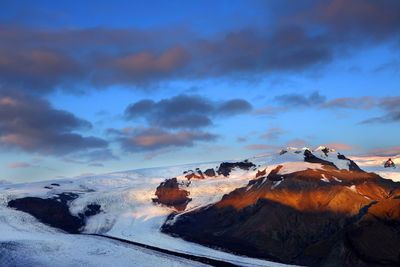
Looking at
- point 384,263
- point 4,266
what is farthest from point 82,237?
point 384,263

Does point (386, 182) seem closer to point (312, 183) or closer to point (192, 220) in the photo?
point (312, 183)

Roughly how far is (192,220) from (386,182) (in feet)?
260

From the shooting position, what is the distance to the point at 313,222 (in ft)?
523

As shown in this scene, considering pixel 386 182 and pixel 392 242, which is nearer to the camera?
pixel 392 242

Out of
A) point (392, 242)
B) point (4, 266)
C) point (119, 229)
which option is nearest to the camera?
point (4, 266)

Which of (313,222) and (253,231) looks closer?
(313,222)

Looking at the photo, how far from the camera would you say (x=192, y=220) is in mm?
198750

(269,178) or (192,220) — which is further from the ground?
(269,178)

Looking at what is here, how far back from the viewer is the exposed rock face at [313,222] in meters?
122

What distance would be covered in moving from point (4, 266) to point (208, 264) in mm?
47229

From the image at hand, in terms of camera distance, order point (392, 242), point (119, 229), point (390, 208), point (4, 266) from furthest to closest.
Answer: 1. point (119, 229)
2. point (390, 208)
3. point (392, 242)
4. point (4, 266)

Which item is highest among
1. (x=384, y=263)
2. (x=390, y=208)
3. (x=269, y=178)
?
(x=269, y=178)

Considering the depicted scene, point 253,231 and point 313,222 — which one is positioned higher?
point 313,222

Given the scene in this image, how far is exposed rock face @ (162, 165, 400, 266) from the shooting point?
122 meters
